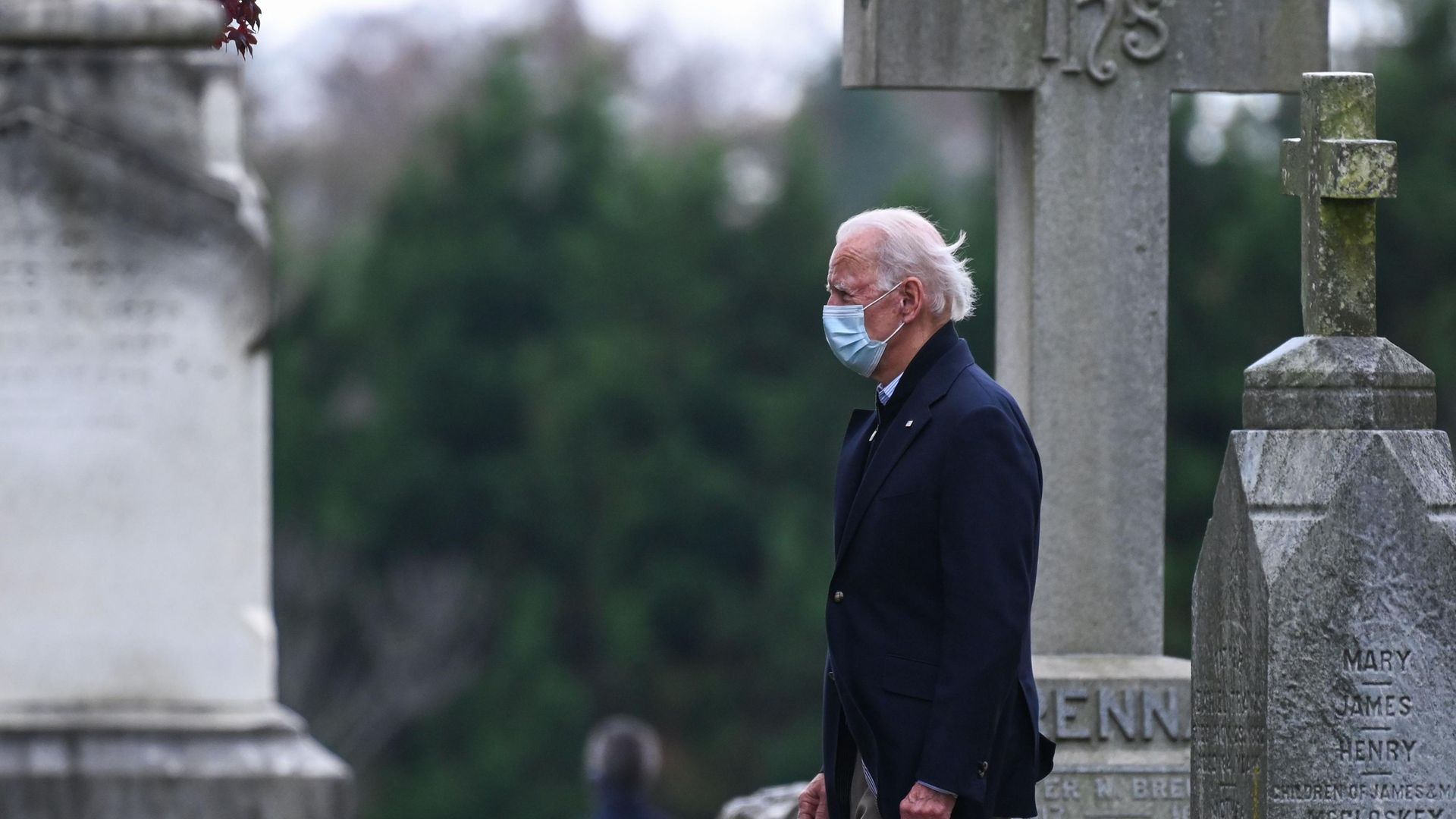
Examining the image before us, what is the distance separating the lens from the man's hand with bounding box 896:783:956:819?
498cm

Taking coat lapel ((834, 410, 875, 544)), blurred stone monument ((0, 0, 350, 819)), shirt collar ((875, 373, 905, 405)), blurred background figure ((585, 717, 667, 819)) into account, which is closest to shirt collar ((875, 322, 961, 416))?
shirt collar ((875, 373, 905, 405))

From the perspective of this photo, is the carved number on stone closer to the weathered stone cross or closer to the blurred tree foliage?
the weathered stone cross

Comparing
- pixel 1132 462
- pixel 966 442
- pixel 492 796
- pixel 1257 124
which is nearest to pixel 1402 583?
pixel 966 442

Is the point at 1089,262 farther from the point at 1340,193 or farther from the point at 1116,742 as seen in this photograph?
the point at 1340,193

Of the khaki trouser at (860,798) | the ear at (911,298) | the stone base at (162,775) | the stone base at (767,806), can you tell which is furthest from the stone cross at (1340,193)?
the stone base at (162,775)

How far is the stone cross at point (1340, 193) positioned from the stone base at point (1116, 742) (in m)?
1.63

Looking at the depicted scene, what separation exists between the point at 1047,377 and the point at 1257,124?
18.3 meters

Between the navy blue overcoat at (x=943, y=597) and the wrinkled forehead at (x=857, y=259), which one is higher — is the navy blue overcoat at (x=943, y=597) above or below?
below

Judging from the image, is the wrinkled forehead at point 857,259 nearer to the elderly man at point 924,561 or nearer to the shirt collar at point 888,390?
the elderly man at point 924,561

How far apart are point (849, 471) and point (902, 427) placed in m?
0.19

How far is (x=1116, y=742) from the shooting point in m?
7.39

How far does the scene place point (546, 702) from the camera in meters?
23.8

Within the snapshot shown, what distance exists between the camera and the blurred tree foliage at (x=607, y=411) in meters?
23.1

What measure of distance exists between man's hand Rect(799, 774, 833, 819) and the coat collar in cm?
51
